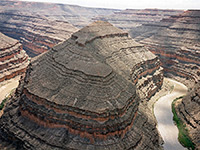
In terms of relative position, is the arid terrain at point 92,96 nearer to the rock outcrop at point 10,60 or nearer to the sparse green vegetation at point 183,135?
the rock outcrop at point 10,60

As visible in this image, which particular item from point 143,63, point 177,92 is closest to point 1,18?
point 143,63

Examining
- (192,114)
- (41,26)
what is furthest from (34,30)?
(192,114)

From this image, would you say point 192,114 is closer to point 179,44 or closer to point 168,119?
point 168,119

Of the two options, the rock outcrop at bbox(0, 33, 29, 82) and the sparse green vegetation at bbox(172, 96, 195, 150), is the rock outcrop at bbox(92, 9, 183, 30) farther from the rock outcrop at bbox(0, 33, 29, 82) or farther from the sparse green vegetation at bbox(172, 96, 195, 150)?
the sparse green vegetation at bbox(172, 96, 195, 150)

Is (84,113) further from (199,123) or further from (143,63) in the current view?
(143,63)

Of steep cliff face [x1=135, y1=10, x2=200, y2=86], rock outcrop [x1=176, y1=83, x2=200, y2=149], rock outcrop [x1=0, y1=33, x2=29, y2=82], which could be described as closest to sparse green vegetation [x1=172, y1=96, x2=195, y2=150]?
rock outcrop [x1=176, y1=83, x2=200, y2=149]
